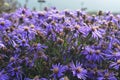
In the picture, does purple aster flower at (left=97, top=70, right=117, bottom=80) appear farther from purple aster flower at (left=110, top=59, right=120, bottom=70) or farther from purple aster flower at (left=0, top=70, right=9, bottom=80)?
purple aster flower at (left=0, top=70, right=9, bottom=80)

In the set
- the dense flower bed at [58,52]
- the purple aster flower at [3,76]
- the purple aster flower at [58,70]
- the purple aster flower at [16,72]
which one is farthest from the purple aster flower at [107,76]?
the purple aster flower at [3,76]

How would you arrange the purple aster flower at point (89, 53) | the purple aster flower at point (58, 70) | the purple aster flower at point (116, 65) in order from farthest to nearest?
the purple aster flower at point (89, 53) < the purple aster flower at point (116, 65) < the purple aster flower at point (58, 70)

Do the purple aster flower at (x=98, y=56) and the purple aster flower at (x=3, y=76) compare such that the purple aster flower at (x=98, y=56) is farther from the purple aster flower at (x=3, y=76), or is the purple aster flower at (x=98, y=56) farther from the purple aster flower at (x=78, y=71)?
the purple aster flower at (x=3, y=76)

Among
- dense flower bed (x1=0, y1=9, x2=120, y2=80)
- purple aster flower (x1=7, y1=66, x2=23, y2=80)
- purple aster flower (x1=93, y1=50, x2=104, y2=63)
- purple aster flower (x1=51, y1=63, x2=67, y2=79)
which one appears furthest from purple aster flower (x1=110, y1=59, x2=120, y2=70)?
purple aster flower (x1=7, y1=66, x2=23, y2=80)

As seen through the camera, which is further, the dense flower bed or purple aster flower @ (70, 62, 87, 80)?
the dense flower bed

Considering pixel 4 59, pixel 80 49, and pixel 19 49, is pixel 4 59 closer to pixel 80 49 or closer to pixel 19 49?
pixel 19 49

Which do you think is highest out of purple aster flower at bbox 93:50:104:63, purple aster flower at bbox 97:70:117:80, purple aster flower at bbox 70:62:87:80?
purple aster flower at bbox 93:50:104:63

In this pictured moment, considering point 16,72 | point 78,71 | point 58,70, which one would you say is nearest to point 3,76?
point 16,72

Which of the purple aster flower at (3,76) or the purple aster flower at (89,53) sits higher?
the purple aster flower at (89,53)

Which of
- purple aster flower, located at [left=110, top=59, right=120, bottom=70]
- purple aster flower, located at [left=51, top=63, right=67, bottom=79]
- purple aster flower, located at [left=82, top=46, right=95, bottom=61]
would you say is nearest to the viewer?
→ purple aster flower, located at [left=51, top=63, right=67, bottom=79]

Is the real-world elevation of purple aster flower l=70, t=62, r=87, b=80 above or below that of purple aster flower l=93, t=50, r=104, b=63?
below
